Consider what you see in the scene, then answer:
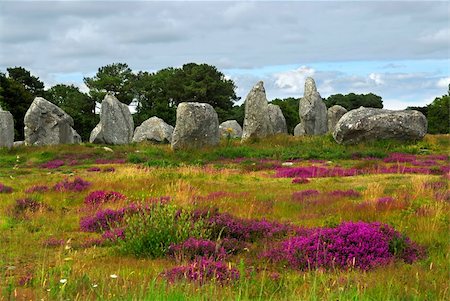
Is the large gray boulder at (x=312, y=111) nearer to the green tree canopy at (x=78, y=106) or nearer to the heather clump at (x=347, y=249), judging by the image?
the green tree canopy at (x=78, y=106)

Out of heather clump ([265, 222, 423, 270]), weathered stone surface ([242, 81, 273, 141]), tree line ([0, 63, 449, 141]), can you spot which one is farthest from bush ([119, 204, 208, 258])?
tree line ([0, 63, 449, 141])

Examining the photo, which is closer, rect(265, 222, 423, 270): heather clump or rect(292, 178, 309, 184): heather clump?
rect(265, 222, 423, 270): heather clump

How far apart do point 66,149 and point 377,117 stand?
55.5 ft

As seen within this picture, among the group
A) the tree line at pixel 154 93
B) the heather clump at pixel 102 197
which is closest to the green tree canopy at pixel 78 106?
the tree line at pixel 154 93

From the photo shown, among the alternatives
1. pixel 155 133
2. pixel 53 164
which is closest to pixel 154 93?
pixel 155 133

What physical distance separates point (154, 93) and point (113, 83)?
6.37 metres

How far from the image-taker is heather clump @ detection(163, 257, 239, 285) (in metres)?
6.38

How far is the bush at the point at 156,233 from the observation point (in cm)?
844

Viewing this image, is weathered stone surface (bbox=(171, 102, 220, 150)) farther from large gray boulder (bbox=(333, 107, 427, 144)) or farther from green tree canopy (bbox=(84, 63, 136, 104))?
green tree canopy (bbox=(84, 63, 136, 104))

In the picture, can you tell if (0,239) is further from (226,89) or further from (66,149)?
(226,89)

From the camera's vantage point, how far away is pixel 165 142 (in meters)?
47.4

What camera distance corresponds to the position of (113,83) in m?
74.3

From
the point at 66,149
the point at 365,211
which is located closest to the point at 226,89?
the point at 66,149

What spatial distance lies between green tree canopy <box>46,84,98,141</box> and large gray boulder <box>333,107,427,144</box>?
45053mm
